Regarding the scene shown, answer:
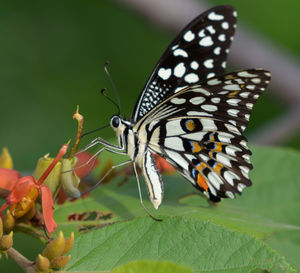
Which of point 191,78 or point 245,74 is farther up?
point 245,74

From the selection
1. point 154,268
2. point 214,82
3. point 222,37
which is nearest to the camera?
point 154,268

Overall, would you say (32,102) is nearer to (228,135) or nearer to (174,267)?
(228,135)

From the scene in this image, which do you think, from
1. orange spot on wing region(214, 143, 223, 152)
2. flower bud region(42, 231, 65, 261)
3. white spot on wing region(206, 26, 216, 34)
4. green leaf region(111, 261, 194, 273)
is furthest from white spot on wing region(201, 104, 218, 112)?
green leaf region(111, 261, 194, 273)

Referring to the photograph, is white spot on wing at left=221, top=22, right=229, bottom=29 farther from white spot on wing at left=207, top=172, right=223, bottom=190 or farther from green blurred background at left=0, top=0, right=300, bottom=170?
green blurred background at left=0, top=0, right=300, bottom=170

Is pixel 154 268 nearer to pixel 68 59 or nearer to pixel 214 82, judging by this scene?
pixel 214 82

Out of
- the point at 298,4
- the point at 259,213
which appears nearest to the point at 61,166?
the point at 259,213

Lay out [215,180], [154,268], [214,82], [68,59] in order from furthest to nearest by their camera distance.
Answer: [68,59], [215,180], [214,82], [154,268]

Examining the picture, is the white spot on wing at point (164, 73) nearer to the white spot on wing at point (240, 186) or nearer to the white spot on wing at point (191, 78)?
the white spot on wing at point (191, 78)

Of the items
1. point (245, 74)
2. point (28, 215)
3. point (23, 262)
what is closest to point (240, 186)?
point (245, 74)
